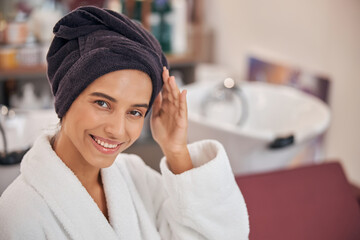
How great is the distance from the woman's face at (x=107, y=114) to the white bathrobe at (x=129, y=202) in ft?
0.25

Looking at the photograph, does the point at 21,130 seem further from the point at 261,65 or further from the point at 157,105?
the point at 261,65

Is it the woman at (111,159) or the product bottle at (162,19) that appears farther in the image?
the product bottle at (162,19)

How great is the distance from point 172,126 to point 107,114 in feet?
0.67

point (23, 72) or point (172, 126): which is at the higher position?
point (172, 126)

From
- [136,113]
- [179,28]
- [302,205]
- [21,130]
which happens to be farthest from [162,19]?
[136,113]

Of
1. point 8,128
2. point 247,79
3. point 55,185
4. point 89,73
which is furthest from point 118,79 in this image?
point 247,79

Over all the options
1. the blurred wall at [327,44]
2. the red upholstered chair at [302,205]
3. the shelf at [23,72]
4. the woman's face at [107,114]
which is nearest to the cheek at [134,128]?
the woman's face at [107,114]

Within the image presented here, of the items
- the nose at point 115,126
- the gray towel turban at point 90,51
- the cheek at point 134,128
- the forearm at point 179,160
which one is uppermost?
the gray towel turban at point 90,51

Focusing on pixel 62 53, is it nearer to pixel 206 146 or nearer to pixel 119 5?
pixel 206 146

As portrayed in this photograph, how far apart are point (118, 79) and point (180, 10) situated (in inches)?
67.2

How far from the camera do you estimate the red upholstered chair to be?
3.98 feet

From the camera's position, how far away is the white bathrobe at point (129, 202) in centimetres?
81

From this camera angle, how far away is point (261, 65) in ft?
8.23

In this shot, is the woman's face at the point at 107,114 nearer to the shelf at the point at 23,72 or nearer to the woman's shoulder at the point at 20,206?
the woman's shoulder at the point at 20,206
